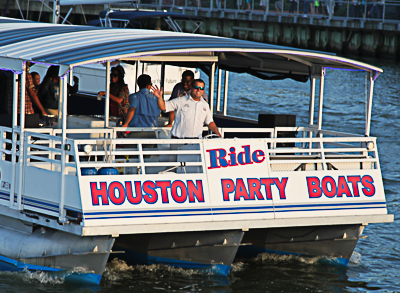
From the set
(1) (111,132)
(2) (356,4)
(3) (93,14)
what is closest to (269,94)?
(2) (356,4)

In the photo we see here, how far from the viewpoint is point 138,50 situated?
28.0ft

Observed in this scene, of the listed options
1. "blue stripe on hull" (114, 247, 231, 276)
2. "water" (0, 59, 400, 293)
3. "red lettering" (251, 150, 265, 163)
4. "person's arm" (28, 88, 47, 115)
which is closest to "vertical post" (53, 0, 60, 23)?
"person's arm" (28, 88, 47, 115)

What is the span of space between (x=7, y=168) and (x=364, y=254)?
19.5ft

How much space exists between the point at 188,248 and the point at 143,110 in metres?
2.38

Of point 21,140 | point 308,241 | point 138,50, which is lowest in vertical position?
point 308,241

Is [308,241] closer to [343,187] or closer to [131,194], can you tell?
[343,187]

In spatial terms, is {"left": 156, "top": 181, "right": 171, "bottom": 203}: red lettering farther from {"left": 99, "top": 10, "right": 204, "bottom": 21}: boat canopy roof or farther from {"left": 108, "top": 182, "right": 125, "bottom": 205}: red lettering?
{"left": 99, "top": 10, "right": 204, "bottom": 21}: boat canopy roof

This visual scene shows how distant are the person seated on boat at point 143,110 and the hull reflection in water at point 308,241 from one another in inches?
85.6

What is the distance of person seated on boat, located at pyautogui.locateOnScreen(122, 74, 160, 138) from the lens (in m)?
10.3

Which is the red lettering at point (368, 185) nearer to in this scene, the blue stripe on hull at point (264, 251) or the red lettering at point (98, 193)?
the blue stripe on hull at point (264, 251)

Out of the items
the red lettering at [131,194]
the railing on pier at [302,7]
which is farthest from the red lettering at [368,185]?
the railing on pier at [302,7]

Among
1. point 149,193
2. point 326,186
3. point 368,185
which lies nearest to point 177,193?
point 149,193

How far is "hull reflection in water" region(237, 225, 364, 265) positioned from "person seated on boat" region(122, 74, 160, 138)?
217 centimetres

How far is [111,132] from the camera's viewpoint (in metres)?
9.99
